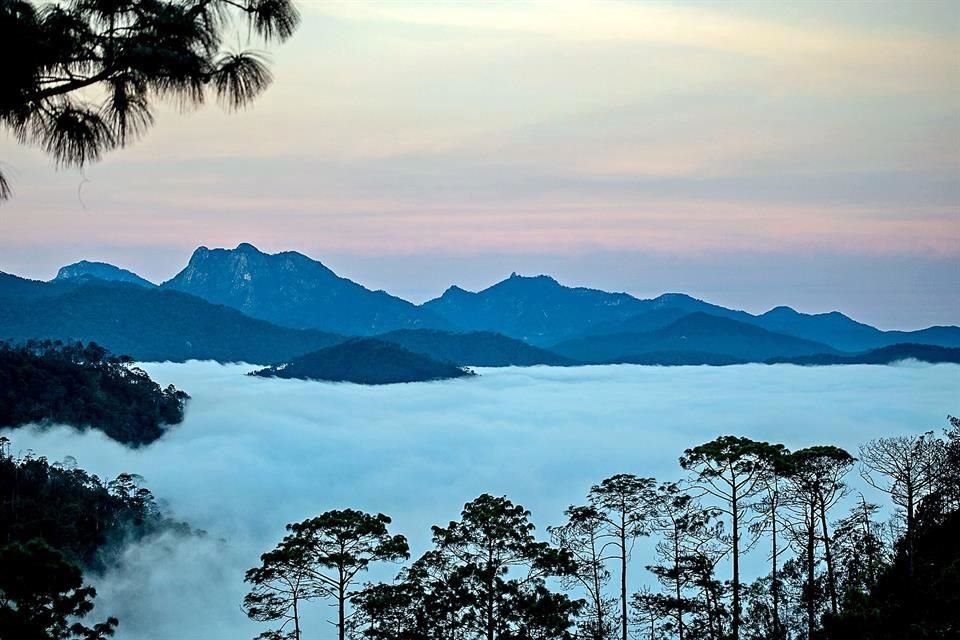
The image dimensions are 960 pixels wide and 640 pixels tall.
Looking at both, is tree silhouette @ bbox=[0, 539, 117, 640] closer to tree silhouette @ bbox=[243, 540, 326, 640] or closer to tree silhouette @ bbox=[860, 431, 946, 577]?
tree silhouette @ bbox=[243, 540, 326, 640]

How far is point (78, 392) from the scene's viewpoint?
101 metres

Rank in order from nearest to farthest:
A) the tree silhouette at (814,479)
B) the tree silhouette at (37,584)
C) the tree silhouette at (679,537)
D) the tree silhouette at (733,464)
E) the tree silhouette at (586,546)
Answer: the tree silhouette at (37,584) < the tree silhouette at (733,464) < the tree silhouette at (814,479) < the tree silhouette at (586,546) < the tree silhouette at (679,537)

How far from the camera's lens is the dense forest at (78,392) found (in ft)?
312

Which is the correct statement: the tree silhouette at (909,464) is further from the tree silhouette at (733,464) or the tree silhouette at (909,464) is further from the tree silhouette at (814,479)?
the tree silhouette at (733,464)

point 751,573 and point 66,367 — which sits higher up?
point 66,367

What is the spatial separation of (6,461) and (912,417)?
175 metres

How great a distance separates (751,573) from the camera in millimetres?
86750

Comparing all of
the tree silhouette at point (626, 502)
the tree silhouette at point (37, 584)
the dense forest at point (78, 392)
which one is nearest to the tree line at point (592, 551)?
the tree silhouette at point (626, 502)

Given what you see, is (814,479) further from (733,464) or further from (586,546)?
(586,546)

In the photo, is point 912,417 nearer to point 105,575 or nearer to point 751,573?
point 751,573

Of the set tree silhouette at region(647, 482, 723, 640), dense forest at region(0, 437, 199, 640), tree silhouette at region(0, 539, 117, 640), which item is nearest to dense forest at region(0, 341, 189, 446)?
dense forest at region(0, 437, 199, 640)

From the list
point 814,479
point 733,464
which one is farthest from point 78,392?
point 814,479

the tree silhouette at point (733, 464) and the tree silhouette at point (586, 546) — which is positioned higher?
the tree silhouette at point (733, 464)

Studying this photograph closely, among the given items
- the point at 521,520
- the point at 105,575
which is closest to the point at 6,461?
the point at 105,575
